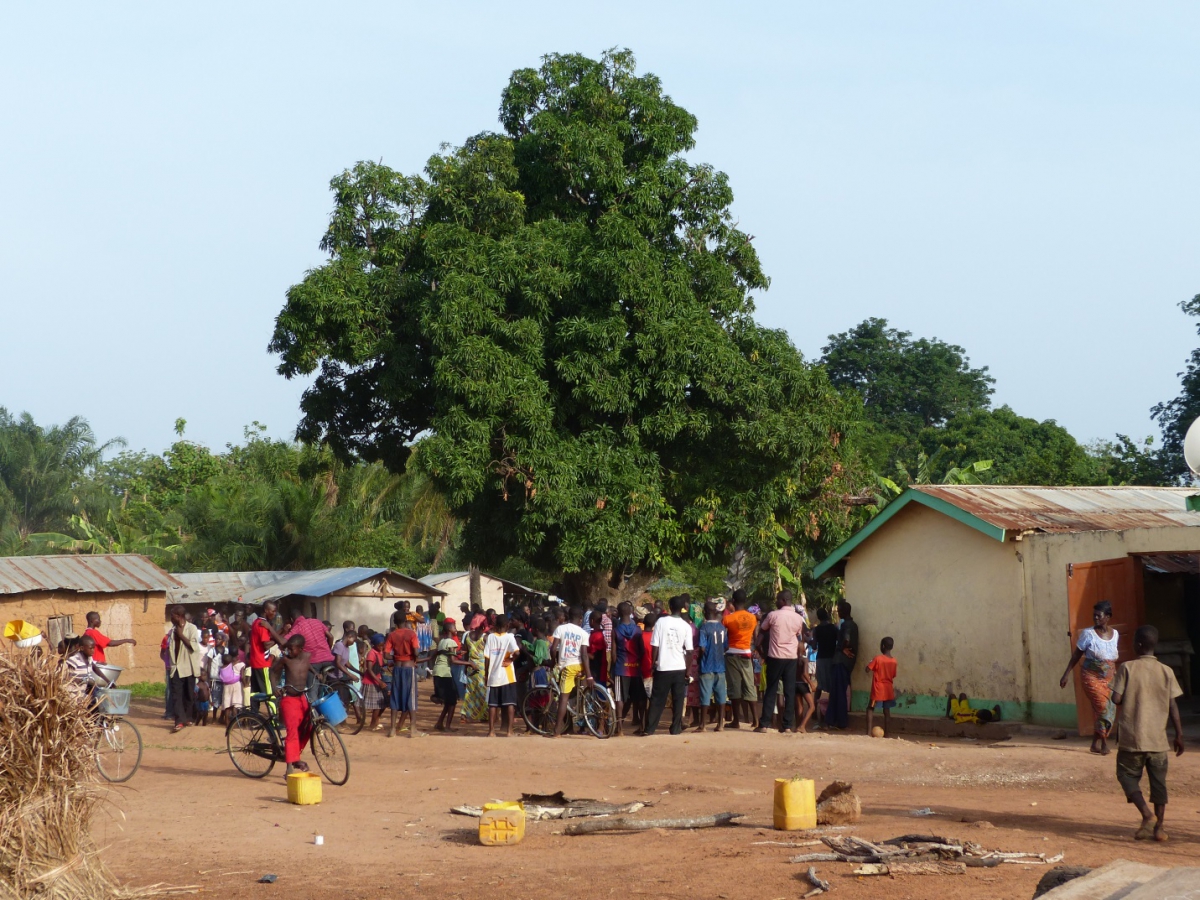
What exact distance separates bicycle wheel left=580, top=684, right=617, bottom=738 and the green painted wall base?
3.53 m

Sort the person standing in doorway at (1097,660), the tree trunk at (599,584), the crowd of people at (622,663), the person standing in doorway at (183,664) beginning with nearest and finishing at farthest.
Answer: the person standing in doorway at (1097,660)
the crowd of people at (622,663)
the person standing in doorway at (183,664)
the tree trunk at (599,584)

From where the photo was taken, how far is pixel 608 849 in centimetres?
914

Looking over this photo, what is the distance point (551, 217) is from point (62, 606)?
1249 cm

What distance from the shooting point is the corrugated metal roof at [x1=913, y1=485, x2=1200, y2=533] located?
1511 cm

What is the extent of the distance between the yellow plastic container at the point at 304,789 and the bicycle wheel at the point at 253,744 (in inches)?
48.7

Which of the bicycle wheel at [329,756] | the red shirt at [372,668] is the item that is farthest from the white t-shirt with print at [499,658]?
the bicycle wheel at [329,756]

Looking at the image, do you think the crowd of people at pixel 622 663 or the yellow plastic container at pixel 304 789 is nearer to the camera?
the yellow plastic container at pixel 304 789

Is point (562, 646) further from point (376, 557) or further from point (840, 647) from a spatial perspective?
point (376, 557)

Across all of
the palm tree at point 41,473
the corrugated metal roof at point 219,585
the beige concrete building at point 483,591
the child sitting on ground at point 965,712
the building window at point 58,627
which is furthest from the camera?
the palm tree at point 41,473

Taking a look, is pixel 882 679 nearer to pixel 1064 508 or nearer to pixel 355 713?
pixel 1064 508

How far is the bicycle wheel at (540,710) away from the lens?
1648 cm

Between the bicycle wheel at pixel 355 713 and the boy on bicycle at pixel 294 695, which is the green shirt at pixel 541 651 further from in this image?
the boy on bicycle at pixel 294 695

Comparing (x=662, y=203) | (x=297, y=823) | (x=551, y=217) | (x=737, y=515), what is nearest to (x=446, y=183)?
(x=551, y=217)

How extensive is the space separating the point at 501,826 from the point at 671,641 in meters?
6.02
